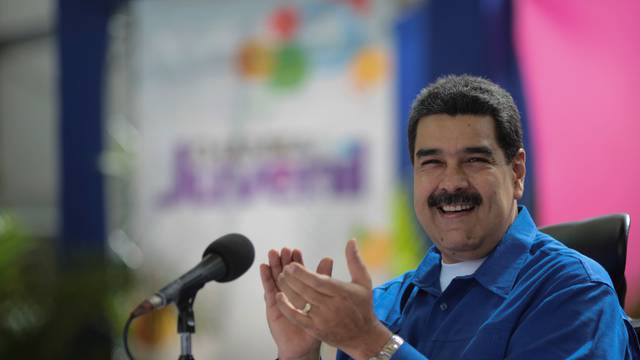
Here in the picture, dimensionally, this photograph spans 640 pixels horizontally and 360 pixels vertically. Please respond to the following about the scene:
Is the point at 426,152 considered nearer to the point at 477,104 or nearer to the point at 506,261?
the point at 477,104

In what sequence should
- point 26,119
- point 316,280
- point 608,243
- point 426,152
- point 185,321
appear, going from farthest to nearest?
point 26,119 < point 608,243 < point 426,152 < point 185,321 < point 316,280

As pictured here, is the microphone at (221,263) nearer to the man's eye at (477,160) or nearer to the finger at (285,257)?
the finger at (285,257)

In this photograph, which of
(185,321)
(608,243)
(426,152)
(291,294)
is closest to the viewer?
(291,294)

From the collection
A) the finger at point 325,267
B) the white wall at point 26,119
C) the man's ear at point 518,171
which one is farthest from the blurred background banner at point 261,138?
the white wall at point 26,119

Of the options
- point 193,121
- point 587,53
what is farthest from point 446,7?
point 193,121

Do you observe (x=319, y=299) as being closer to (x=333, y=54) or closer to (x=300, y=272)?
(x=300, y=272)

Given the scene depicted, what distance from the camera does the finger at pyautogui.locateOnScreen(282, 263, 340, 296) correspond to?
1404mm

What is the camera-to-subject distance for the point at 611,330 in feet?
4.87

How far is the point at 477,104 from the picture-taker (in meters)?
1.74

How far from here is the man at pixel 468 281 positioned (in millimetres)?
1454

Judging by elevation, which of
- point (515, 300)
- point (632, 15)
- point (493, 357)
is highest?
point (632, 15)

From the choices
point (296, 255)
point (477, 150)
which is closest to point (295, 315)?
point (296, 255)

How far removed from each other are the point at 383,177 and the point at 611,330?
2655mm

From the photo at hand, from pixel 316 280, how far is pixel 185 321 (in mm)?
391
